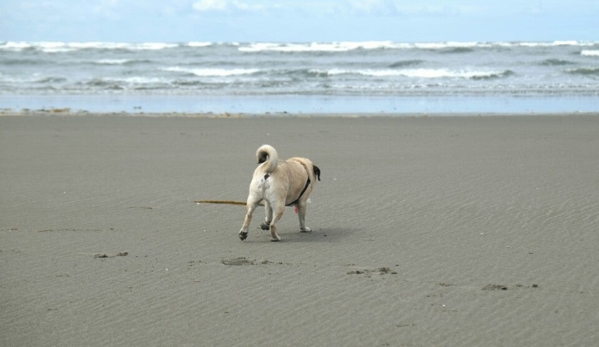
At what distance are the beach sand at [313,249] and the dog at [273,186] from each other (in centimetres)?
24

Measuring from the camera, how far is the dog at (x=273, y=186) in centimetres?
712

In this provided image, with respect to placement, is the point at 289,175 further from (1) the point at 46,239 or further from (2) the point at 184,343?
(2) the point at 184,343

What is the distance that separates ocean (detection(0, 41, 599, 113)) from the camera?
22859 mm

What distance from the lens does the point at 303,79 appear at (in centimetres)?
3372

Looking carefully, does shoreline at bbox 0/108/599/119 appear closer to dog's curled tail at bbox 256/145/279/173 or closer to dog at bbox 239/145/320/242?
dog at bbox 239/145/320/242

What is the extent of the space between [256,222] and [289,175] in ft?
3.68

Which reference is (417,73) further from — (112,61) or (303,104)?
(112,61)

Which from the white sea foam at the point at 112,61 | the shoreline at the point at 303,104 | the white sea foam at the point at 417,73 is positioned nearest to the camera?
the shoreline at the point at 303,104

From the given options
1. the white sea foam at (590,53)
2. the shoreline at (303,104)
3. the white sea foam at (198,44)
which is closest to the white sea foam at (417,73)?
the shoreline at (303,104)

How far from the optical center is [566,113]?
19.5 m

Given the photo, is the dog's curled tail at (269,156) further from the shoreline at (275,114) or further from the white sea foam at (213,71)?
the white sea foam at (213,71)

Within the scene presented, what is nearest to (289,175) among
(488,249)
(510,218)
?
(488,249)

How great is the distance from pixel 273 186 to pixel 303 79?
88.1 feet

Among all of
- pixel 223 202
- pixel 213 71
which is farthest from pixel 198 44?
pixel 223 202
